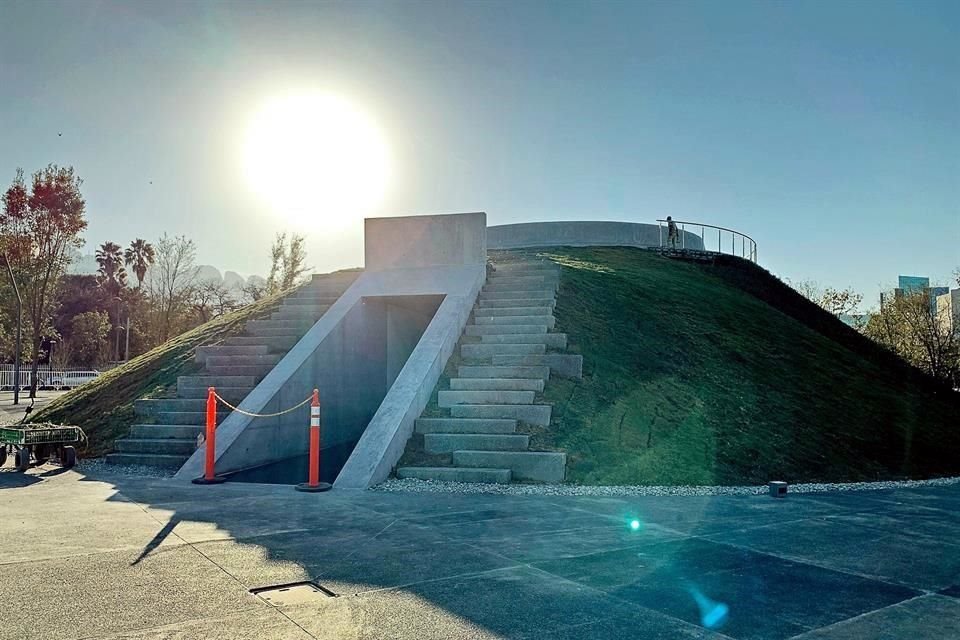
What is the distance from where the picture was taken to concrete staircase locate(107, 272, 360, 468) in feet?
37.4

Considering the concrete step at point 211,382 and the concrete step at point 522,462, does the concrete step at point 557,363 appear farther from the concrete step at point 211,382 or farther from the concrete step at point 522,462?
the concrete step at point 211,382

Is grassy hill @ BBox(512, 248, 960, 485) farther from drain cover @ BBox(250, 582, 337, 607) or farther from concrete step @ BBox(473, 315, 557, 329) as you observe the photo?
drain cover @ BBox(250, 582, 337, 607)

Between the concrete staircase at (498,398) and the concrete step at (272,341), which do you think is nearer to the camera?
the concrete staircase at (498,398)

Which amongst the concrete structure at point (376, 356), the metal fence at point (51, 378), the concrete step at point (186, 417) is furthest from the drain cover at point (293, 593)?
the metal fence at point (51, 378)

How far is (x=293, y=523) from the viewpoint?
7.07m

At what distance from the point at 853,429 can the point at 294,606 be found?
38.4 feet

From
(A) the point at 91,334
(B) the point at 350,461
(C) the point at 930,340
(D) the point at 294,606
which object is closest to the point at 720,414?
(B) the point at 350,461

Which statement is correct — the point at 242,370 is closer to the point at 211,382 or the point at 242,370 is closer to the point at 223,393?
the point at 211,382

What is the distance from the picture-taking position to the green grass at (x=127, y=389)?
12.5m

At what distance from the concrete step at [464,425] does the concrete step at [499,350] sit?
84.5 inches

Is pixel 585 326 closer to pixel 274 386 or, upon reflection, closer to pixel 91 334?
pixel 274 386

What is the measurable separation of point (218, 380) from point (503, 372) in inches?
213

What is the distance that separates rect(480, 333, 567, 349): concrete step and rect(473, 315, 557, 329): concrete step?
520 mm

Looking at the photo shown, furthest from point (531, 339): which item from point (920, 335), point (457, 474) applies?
point (920, 335)
